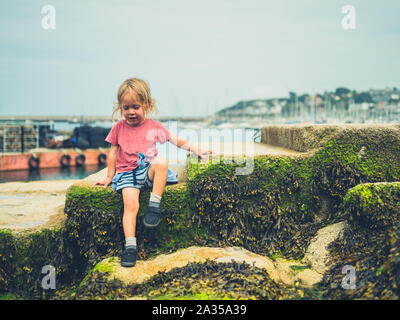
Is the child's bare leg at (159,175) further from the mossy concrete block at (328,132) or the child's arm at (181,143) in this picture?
the mossy concrete block at (328,132)

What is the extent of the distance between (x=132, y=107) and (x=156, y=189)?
1.09 metres

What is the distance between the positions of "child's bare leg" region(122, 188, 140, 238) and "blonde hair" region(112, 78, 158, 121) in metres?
1.02

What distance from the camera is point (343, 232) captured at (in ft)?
16.3

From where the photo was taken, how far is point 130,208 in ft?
15.7

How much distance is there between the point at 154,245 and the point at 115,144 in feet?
4.86

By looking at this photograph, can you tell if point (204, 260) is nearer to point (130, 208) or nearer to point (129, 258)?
point (129, 258)

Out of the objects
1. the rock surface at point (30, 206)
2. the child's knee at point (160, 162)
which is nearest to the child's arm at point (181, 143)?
the child's knee at point (160, 162)

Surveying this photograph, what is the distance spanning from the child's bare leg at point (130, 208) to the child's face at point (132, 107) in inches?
36.3

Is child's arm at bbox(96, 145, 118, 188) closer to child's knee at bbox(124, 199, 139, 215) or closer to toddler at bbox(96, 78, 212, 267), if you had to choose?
toddler at bbox(96, 78, 212, 267)

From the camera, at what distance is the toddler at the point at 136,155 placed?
188 inches

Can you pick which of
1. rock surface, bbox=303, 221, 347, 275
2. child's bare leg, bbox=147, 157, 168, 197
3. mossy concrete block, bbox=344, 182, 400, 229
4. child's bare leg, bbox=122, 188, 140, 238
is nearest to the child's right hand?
child's bare leg, bbox=122, 188, 140, 238

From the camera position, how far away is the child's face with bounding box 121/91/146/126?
478cm
